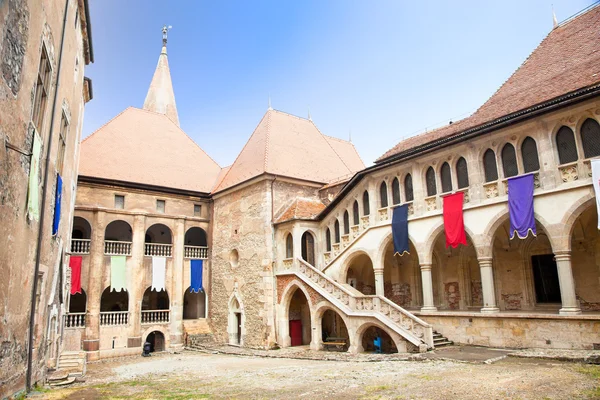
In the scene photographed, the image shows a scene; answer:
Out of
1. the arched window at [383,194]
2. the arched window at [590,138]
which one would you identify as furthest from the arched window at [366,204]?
the arched window at [590,138]

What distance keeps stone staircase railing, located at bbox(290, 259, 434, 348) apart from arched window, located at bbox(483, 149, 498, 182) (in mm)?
5613

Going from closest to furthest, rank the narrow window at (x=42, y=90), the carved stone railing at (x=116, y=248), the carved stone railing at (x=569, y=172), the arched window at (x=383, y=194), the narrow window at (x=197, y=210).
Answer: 1. the narrow window at (x=42, y=90)
2. the carved stone railing at (x=569, y=172)
3. the arched window at (x=383, y=194)
4. the carved stone railing at (x=116, y=248)
5. the narrow window at (x=197, y=210)

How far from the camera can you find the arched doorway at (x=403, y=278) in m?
20.3

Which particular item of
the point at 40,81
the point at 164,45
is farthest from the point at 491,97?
the point at 164,45

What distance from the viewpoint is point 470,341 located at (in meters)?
15.0

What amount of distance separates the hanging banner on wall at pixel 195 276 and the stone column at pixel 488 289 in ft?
53.2

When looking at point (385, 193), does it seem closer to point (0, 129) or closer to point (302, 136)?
point (302, 136)

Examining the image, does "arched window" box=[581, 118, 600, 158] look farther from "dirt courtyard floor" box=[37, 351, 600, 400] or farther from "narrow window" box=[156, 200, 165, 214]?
"narrow window" box=[156, 200, 165, 214]

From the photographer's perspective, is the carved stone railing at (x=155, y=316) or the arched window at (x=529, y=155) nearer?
the arched window at (x=529, y=155)

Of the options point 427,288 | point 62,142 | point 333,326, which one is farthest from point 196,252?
point 427,288

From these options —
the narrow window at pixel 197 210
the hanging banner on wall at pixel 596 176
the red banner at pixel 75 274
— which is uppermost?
the narrow window at pixel 197 210

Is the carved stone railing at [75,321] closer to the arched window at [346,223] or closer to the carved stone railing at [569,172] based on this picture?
the arched window at [346,223]

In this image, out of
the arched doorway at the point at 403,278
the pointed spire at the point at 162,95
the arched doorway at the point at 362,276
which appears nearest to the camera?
the arched doorway at the point at 403,278

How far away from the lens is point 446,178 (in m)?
16.8
